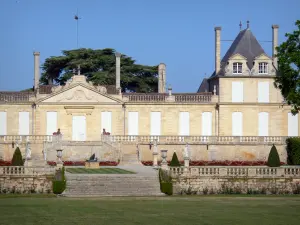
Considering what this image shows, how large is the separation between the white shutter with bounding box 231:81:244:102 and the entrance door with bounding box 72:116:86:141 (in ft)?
35.1

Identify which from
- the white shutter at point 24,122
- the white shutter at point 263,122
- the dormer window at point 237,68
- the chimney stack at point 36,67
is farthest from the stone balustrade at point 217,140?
the chimney stack at point 36,67

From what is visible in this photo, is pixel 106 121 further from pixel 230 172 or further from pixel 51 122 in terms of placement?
pixel 230 172

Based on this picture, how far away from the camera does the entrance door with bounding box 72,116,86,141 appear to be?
58.0 meters

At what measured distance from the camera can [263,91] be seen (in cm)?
5869

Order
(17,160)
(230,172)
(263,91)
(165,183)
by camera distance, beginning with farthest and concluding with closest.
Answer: (263,91), (17,160), (230,172), (165,183)

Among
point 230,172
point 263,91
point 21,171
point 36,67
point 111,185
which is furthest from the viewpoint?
point 36,67

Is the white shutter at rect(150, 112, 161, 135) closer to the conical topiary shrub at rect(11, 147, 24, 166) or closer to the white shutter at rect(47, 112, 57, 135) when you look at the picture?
the white shutter at rect(47, 112, 57, 135)

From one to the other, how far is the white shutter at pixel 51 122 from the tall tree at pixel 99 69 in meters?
16.4

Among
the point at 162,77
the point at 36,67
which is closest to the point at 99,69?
the point at 162,77

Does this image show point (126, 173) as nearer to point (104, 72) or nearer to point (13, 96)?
point (13, 96)

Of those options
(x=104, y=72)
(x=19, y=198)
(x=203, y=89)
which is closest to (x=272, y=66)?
(x=203, y=89)

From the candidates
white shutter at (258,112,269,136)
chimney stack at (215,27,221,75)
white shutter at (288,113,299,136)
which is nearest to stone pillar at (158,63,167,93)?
chimney stack at (215,27,221,75)

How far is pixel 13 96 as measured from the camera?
58312mm

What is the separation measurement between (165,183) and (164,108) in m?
20.1
